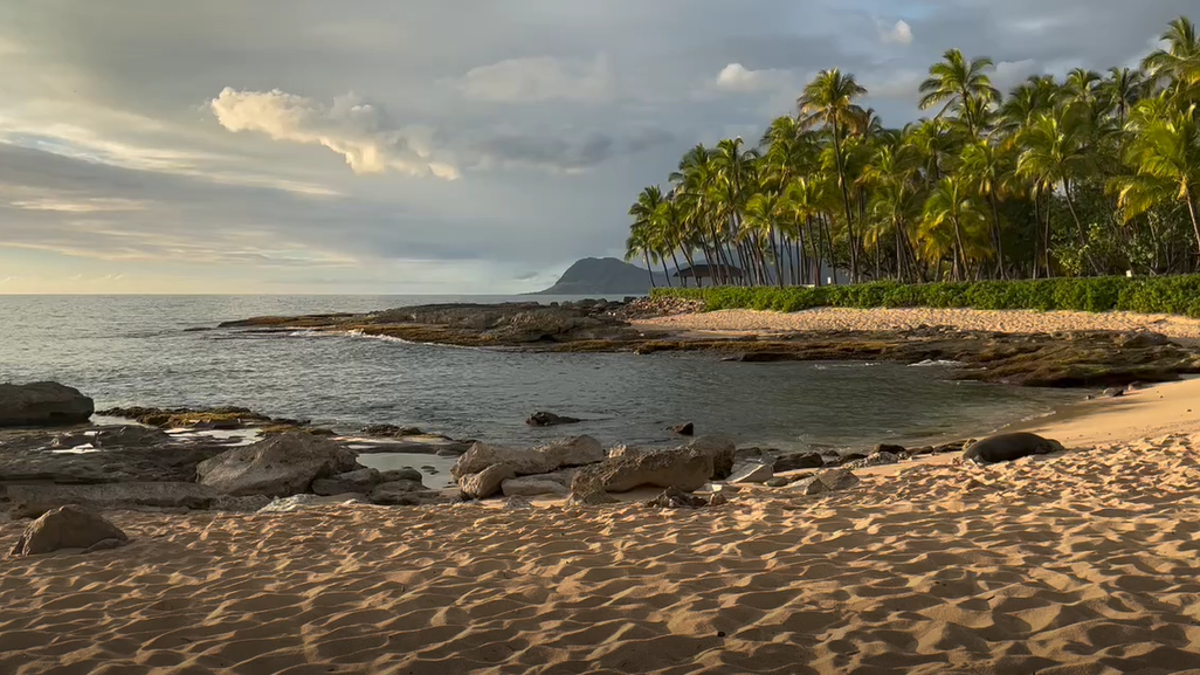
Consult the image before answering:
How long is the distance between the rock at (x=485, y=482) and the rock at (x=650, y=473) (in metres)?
1.37

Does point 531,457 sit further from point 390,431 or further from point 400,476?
point 390,431

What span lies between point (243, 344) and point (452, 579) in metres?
51.4

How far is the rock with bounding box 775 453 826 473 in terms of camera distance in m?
12.1

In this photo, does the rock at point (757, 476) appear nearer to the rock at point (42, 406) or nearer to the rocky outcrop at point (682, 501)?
the rocky outcrop at point (682, 501)

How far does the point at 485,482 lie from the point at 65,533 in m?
5.01

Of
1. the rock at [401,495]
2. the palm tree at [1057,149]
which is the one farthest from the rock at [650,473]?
the palm tree at [1057,149]

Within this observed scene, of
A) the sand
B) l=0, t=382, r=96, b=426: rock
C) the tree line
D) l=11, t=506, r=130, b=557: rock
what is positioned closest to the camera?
l=11, t=506, r=130, b=557: rock

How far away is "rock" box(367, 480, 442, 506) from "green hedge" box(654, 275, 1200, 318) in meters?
32.5

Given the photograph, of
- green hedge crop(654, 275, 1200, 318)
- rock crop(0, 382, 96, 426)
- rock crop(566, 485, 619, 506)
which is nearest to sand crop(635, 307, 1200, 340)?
green hedge crop(654, 275, 1200, 318)

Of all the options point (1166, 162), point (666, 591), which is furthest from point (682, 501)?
point (1166, 162)

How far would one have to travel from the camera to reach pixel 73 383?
31109 millimetres

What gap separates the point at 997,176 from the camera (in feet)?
151

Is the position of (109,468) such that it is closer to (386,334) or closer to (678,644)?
(678,644)

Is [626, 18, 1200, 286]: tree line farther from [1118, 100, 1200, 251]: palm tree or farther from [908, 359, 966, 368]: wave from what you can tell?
[908, 359, 966, 368]: wave
